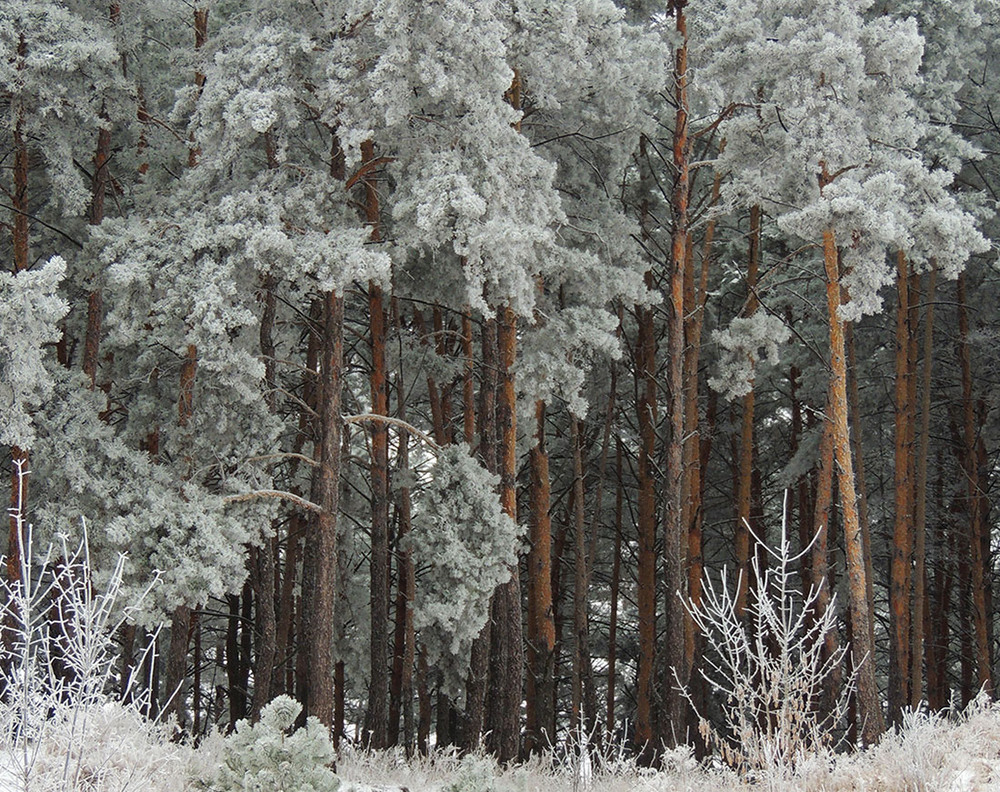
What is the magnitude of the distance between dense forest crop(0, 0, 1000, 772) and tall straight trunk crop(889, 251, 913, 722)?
0.21 ft

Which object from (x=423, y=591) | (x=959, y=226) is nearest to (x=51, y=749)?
(x=423, y=591)

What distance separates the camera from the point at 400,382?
50.9ft

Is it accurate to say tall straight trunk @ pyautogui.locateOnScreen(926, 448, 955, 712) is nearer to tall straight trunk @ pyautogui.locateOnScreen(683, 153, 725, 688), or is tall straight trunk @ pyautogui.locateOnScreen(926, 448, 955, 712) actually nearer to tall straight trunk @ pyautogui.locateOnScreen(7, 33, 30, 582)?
tall straight trunk @ pyautogui.locateOnScreen(683, 153, 725, 688)

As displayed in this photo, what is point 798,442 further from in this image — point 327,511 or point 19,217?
point 19,217

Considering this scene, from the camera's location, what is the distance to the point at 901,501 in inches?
597

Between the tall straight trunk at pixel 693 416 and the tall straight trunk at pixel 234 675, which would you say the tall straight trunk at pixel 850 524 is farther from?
the tall straight trunk at pixel 234 675

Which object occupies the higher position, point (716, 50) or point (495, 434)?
point (716, 50)

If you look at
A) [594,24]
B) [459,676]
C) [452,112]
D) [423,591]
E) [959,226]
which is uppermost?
[594,24]

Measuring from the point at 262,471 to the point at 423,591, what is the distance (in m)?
2.27

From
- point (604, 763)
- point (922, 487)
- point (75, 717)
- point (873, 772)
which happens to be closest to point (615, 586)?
point (922, 487)

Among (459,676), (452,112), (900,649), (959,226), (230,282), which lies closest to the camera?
(230,282)

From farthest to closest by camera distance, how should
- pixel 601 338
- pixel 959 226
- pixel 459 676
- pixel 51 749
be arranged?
pixel 459 676 → pixel 601 338 → pixel 959 226 → pixel 51 749

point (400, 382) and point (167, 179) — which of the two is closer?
point (167, 179)

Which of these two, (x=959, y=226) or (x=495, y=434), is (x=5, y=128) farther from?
(x=959, y=226)
